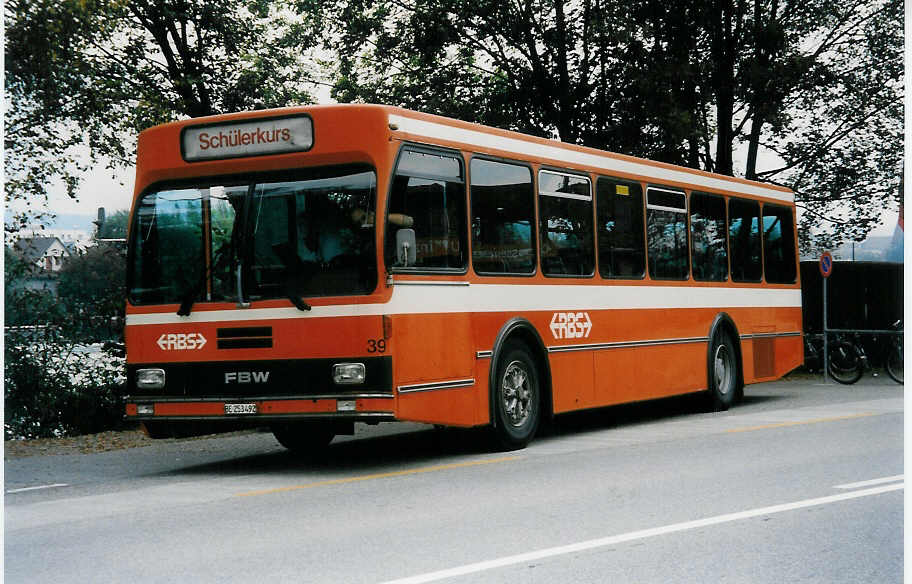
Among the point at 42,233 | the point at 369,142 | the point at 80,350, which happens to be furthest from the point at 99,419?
the point at 369,142

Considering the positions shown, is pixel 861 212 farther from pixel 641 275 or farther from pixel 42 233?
pixel 42 233

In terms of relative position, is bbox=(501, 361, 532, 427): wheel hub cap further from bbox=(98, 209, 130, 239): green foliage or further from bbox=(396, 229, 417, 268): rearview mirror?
bbox=(98, 209, 130, 239): green foliage

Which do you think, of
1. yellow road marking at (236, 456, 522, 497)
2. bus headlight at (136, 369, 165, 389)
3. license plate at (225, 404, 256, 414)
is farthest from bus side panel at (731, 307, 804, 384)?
bus headlight at (136, 369, 165, 389)

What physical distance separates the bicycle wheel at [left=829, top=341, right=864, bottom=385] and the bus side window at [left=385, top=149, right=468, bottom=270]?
44.4 ft

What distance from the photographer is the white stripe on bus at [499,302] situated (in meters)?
10.7

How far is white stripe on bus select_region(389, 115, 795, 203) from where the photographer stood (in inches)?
445

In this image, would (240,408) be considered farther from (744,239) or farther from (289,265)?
(744,239)

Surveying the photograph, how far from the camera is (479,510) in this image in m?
8.49

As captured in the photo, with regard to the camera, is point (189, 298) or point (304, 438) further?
point (304, 438)

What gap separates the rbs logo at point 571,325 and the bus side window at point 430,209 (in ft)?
6.13

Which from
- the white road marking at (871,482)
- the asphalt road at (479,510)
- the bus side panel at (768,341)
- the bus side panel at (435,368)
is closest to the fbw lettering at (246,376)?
the asphalt road at (479,510)

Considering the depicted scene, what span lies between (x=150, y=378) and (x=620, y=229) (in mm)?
5863

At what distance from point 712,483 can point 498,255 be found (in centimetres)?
357

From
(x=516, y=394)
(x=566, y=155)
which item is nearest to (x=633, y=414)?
(x=566, y=155)
